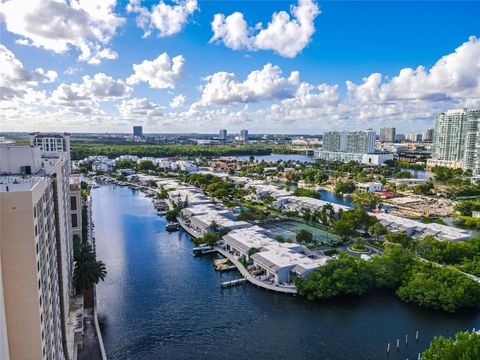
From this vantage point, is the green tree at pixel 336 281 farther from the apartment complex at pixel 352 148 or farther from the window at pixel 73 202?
the apartment complex at pixel 352 148

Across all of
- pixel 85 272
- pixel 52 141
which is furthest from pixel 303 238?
pixel 52 141

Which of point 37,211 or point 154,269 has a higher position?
point 37,211

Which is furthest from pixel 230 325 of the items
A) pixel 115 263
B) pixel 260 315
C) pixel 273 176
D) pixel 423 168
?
pixel 423 168

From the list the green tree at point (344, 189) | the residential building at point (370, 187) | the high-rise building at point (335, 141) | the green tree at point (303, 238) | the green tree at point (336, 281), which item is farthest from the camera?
the high-rise building at point (335, 141)

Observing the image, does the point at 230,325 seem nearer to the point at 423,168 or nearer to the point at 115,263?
the point at 115,263

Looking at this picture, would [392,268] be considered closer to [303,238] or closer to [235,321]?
[303,238]

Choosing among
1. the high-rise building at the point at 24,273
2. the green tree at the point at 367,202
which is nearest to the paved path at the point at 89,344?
the high-rise building at the point at 24,273

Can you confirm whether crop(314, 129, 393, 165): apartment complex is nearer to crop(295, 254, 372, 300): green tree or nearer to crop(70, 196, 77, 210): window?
crop(295, 254, 372, 300): green tree
